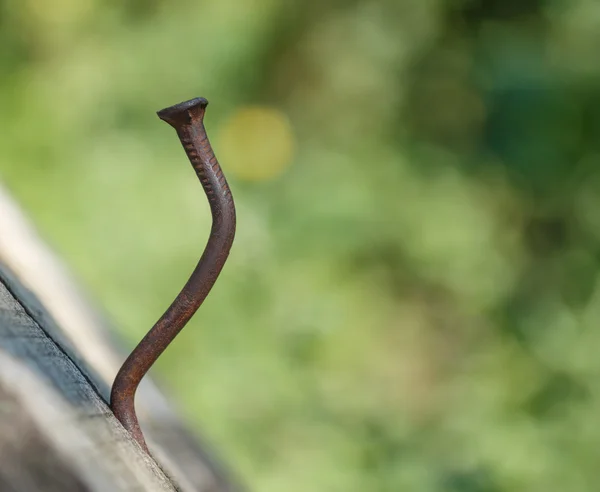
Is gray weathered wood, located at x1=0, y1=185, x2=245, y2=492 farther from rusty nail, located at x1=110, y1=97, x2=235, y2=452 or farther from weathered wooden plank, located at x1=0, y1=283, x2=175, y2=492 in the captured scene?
weathered wooden plank, located at x1=0, y1=283, x2=175, y2=492

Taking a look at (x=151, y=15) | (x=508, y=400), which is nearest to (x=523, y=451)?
(x=508, y=400)

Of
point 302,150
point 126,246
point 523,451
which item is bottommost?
point 523,451

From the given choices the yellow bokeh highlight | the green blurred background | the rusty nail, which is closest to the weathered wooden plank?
the rusty nail

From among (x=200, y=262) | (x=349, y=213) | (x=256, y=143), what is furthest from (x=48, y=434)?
(x=256, y=143)

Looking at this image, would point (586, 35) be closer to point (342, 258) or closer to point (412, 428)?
point (342, 258)

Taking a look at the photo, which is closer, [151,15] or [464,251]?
[464,251]

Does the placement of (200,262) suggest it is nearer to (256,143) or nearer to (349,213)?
(349,213)

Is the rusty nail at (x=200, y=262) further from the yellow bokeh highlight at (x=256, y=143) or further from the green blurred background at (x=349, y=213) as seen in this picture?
the yellow bokeh highlight at (x=256, y=143)
